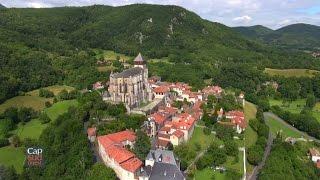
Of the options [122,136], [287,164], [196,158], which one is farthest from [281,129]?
[122,136]

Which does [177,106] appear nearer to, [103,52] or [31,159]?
[31,159]

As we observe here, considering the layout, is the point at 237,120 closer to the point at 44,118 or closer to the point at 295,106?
the point at 44,118

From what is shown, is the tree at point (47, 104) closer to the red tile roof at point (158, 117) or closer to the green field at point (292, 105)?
the red tile roof at point (158, 117)

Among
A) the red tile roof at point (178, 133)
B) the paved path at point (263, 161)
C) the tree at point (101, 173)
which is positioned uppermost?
the red tile roof at point (178, 133)

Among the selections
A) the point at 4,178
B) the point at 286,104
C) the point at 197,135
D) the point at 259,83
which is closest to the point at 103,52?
the point at 259,83

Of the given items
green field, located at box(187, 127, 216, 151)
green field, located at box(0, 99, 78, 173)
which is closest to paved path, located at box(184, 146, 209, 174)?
green field, located at box(187, 127, 216, 151)

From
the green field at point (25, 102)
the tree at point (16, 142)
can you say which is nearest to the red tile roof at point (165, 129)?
the tree at point (16, 142)
